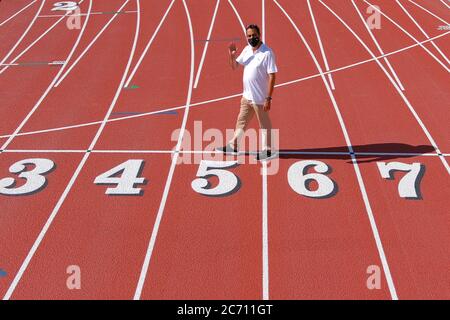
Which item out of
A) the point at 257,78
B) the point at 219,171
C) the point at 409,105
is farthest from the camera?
the point at 409,105

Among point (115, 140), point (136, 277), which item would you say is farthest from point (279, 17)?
point (136, 277)

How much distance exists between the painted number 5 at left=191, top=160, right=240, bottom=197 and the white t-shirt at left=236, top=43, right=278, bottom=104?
3.02 feet

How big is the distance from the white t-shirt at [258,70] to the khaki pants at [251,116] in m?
0.09

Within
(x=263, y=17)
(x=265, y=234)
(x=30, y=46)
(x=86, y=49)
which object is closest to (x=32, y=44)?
(x=30, y=46)

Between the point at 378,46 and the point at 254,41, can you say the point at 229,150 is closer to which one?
the point at 254,41

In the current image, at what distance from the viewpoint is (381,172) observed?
18.0 feet

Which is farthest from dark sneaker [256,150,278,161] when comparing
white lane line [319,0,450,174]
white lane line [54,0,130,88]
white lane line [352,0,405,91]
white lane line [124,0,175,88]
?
white lane line [54,0,130,88]

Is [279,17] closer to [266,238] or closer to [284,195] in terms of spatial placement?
[284,195]

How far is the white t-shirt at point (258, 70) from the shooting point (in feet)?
17.1

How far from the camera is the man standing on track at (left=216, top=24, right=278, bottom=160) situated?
5.22 metres

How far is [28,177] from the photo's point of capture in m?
5.54

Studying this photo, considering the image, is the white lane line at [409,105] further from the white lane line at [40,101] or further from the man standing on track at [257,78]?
the white lane line at [40,101]

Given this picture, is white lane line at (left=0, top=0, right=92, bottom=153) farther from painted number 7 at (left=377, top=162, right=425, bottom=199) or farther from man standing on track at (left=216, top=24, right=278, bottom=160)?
painted number 7 at (left=377, top=162, right=425, bottom=199)

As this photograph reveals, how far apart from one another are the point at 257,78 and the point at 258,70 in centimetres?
10
